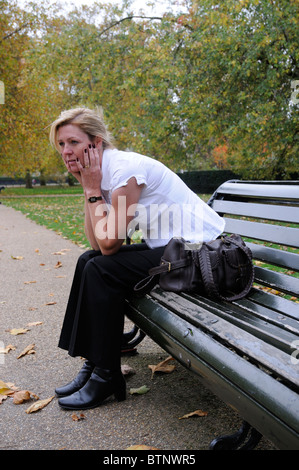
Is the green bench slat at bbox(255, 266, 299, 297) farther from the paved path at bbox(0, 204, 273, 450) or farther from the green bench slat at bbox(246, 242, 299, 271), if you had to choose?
the paved path at bbox(0, 204, 273, 450)

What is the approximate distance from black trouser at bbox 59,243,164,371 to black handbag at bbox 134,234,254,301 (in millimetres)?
97

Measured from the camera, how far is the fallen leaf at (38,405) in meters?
2.41

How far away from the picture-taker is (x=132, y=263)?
2436 mm

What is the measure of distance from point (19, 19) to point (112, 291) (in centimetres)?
1869

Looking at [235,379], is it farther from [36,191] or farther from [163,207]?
[36,191]

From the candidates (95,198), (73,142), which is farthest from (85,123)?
(95,198)

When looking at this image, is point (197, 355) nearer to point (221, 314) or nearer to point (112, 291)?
point (221, 314)

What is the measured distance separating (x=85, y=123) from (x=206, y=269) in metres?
1.08

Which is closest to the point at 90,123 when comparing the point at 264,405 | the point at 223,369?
the point at 223,369

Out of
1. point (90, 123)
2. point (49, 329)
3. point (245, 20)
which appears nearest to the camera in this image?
point (90, 123)

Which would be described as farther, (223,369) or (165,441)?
(165,441)

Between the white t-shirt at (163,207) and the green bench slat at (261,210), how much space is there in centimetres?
26

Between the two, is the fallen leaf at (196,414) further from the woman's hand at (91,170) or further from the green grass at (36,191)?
the green grass at (36,191)

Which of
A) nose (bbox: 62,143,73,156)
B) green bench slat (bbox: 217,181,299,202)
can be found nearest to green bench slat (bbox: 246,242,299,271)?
green bench slat (bbox: 217,181,299,202)
